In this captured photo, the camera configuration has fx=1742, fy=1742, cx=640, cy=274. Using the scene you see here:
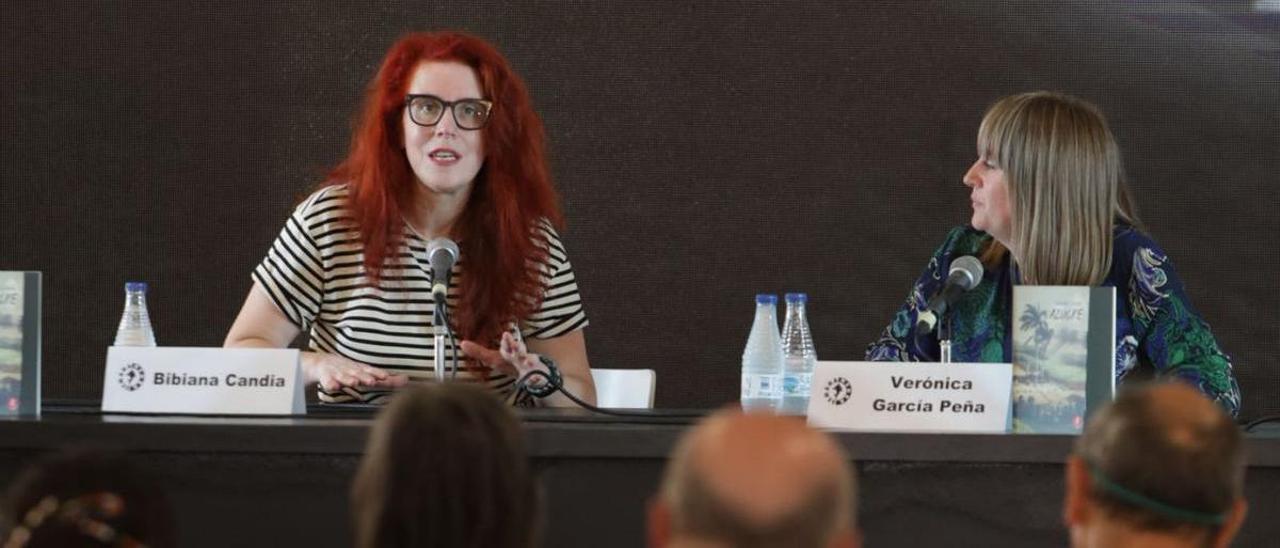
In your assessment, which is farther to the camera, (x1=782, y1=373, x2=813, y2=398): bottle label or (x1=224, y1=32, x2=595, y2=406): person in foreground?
(x1=224, y1=32, x2=595, y2=406): person in foreground

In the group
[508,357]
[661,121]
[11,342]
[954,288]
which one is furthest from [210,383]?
[661,121]

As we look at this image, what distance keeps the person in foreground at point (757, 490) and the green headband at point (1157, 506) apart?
0.33 meters

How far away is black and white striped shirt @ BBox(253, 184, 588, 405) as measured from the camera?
288cm

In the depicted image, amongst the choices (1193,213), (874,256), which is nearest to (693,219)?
(874,256)

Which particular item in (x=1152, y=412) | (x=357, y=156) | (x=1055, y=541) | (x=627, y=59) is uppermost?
(x=627, y=59)

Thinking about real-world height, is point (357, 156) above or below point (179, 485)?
above

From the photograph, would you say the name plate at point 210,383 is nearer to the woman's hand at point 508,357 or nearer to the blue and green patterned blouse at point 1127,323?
the woman's hand at point 508,357

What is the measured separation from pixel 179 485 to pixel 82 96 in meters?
2.19

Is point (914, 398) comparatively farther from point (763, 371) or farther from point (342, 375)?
point (342, 375)

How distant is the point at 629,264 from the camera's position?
160 inches

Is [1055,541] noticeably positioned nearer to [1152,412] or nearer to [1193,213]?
[1152,412]

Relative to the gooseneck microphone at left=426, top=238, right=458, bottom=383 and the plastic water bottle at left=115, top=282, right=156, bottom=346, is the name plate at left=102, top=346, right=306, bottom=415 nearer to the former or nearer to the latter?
the gooseneck microphone at left=426, top=238, right=458, bottom=383

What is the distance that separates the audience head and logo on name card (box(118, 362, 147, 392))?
1.08 metres

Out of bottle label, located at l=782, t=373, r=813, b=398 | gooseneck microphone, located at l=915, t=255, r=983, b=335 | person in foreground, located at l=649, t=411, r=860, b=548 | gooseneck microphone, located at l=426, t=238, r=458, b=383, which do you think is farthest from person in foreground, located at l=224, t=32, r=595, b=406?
person in foreground, located at l=649, t=411, r=860, b=548
